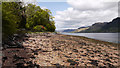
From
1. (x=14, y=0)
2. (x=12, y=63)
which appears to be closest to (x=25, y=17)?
(x=14, y=0)

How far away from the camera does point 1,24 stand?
7.78 meters

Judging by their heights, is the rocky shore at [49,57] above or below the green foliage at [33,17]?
below

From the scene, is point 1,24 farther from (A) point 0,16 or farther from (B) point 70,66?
(B) point 70,66

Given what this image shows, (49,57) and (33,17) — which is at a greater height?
(33,17)

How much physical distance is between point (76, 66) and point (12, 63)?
4955mm

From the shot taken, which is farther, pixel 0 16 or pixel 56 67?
pixel 0 16

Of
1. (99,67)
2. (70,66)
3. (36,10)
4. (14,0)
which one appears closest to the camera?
(70,66)

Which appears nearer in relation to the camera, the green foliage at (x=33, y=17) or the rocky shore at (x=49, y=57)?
the rocky shore at (x=49, y=57)

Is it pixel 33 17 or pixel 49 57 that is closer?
pixel 49 57

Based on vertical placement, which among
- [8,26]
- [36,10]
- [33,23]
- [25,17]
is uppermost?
[36,10]

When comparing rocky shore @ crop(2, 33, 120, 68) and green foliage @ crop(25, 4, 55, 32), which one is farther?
green foliage @ crop(25, 4, 55, 32)

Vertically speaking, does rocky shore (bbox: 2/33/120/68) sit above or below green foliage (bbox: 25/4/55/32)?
below

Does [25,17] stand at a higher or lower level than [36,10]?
lower

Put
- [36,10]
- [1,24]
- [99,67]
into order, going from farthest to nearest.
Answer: [36,10], [1,24], [99,67]
